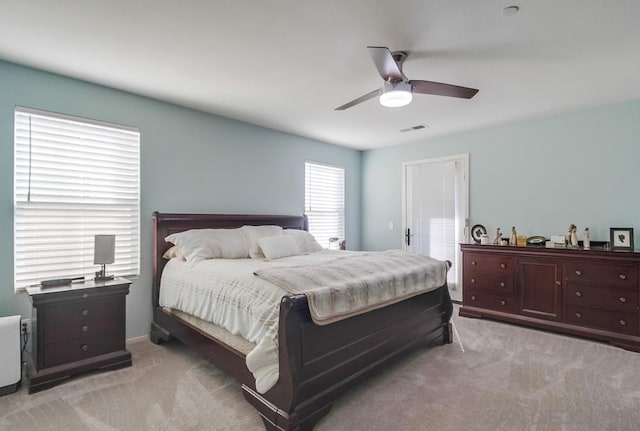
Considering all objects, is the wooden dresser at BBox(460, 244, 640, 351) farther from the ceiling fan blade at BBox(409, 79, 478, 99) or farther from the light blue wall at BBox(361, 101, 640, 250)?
the ceiling fan blade at BBox(409, 79, 478, 99)

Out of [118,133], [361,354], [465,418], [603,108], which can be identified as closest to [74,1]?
[118,133]

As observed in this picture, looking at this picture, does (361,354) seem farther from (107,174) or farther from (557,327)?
(107,174)

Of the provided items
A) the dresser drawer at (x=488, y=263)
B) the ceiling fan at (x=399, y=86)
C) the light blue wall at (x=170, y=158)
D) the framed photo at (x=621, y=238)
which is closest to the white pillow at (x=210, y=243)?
the light blue wall at (x=170, y=158)

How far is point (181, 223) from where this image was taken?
3590 mm

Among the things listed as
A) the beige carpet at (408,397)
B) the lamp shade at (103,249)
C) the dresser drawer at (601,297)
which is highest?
the lamp shade at (103,249)

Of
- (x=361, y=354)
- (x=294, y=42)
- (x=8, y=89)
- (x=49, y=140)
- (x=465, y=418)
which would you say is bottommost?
(x=465, y=418)

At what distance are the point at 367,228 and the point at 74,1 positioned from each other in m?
5.06

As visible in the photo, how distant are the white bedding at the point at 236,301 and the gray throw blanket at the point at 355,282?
143mm

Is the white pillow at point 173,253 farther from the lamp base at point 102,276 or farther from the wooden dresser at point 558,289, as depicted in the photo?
the wooden dresser at point 558,289

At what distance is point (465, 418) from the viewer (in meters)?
2.06

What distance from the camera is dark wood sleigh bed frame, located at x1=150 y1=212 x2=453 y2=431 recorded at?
6.01 ft

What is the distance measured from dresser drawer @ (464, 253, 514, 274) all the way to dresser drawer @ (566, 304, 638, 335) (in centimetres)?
71

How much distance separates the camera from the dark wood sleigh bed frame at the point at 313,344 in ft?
6.01

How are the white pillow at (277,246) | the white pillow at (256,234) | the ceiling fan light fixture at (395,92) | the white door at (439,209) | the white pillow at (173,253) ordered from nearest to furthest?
the ceiling fan light fixture at (395,92) < the white pillow at (173,253) < the white pillow at (277,246) < the white pillow at (256,234) < the white door at (439,209)
